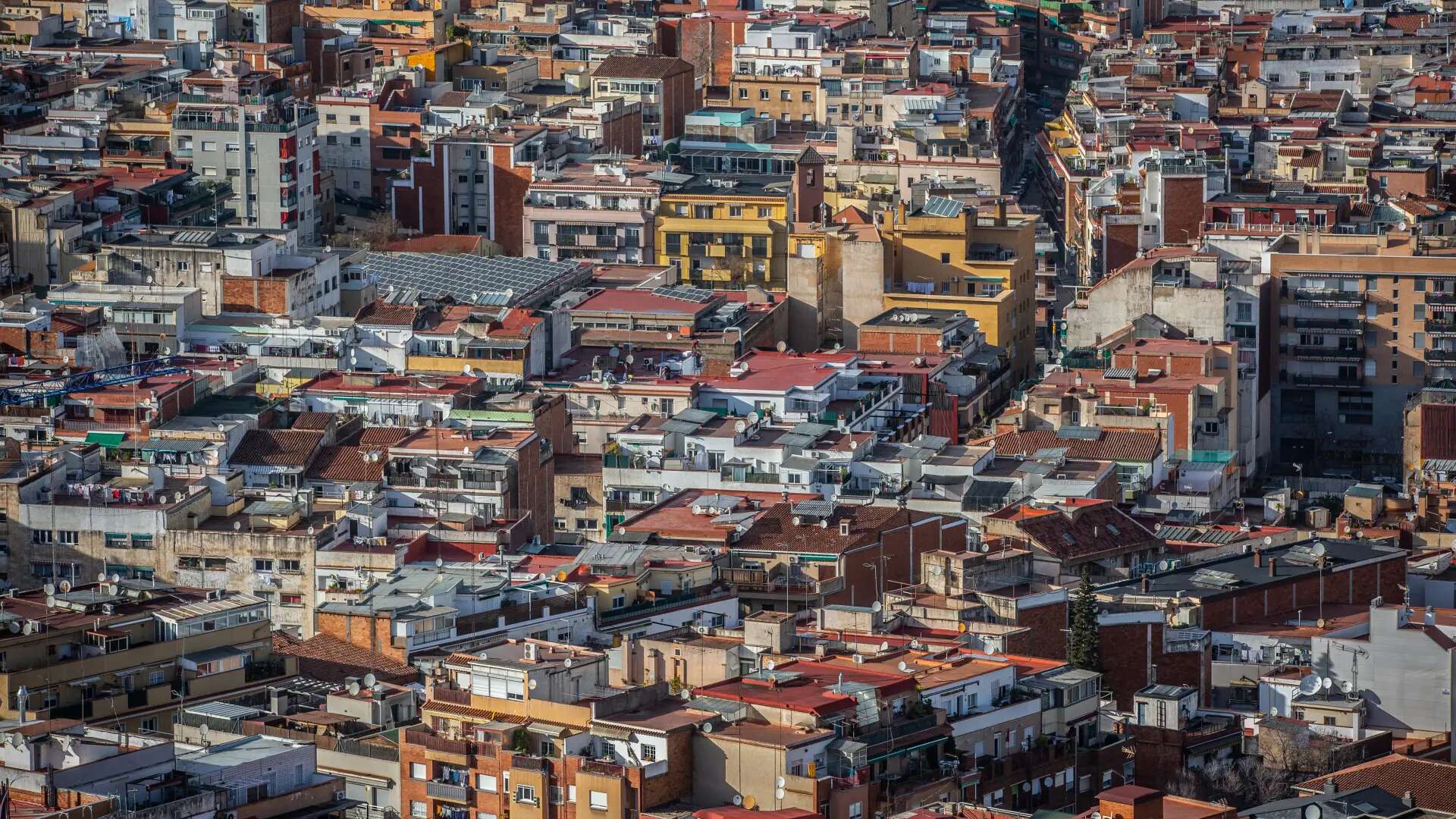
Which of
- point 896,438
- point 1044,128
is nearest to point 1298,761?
point 896,438

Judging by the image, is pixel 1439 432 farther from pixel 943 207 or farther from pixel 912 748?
pixel 912 748

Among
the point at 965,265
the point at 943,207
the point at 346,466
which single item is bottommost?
the point at 346,466

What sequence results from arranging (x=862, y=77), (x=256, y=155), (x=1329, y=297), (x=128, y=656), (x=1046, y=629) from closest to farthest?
1. (x=128, y=656)
2. (x=1046, y=629)
3. (x=1329, y=297)
4. (x=256, y=155)
5. (x=862, y=77)

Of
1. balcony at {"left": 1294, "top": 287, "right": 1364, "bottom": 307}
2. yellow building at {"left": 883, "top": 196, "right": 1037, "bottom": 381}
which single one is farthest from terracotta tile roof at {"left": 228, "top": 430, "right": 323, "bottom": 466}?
balcony at {"left": 1294, "top": 287, "right": 1364, "bottom": 307}

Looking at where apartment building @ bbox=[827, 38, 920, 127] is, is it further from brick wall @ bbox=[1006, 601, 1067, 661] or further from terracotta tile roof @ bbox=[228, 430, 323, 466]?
brick wall @ bbox=[1006, 601, 1067, 661]

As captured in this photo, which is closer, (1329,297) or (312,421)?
(312,421)

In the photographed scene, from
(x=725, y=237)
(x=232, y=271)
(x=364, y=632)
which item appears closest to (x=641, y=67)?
(x=725, y=237)
